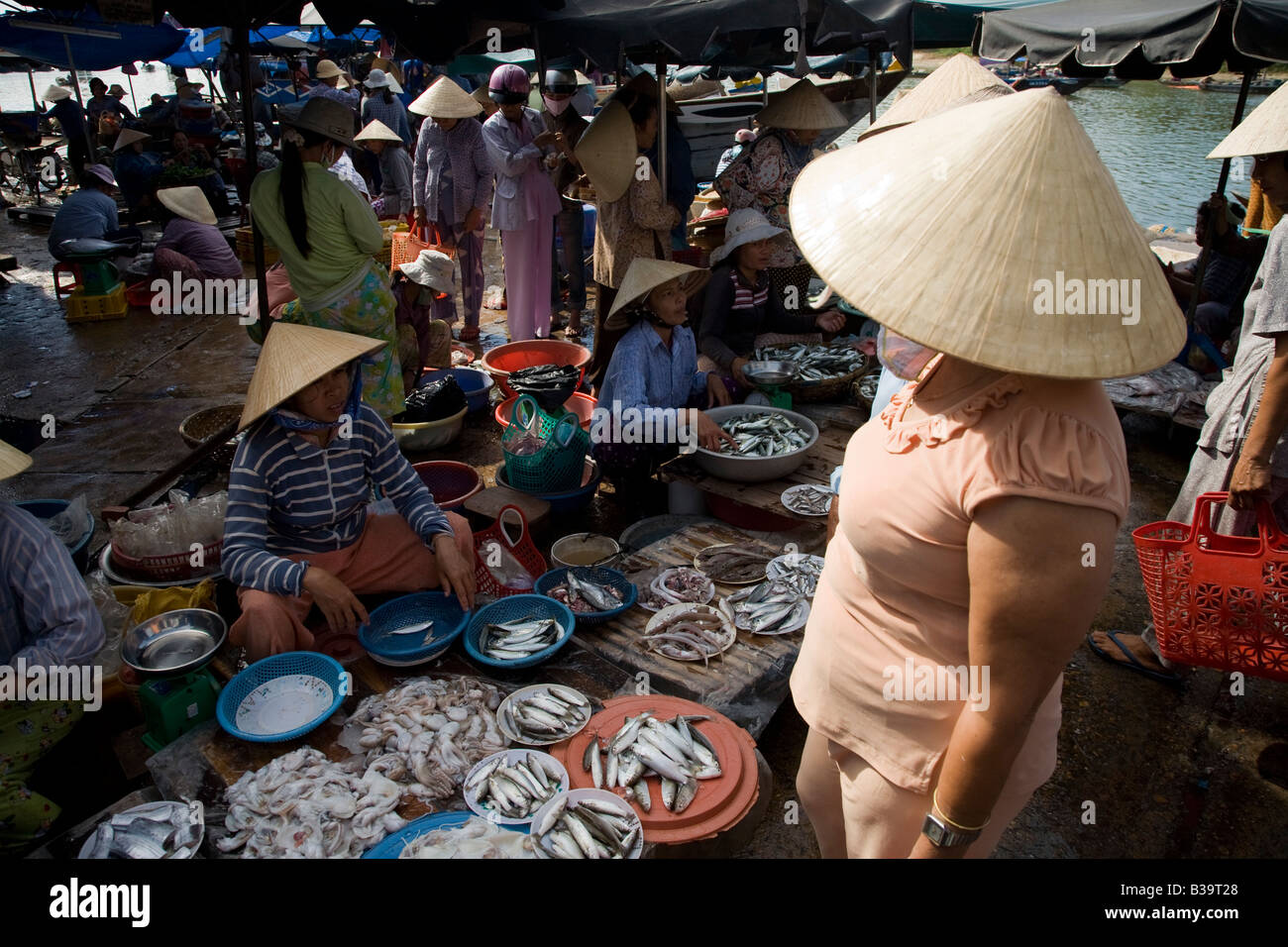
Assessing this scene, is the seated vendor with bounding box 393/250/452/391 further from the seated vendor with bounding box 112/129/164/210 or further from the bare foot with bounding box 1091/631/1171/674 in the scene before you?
the seated vendor with bounding box 112/129/164/210

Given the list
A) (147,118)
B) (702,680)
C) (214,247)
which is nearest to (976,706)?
(702,680)

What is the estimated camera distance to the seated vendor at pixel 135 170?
12.6 meters

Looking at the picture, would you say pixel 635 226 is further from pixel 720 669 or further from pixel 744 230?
pixel 720 669

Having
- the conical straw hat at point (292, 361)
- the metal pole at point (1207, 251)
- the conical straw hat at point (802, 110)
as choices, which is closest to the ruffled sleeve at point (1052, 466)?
the conical straw hat at point (292, 361)

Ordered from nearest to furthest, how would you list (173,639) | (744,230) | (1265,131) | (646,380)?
(173,639) → (1265,131) → (646,380) → (744,230)

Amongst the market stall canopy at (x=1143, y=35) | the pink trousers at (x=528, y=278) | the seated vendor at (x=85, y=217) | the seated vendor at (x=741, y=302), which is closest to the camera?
the market stall canopy at (x=1143, y=35)

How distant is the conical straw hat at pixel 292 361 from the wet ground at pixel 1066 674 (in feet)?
7.03

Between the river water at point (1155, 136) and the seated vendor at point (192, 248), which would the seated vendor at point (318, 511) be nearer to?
the seated vendor at point (192, 248)

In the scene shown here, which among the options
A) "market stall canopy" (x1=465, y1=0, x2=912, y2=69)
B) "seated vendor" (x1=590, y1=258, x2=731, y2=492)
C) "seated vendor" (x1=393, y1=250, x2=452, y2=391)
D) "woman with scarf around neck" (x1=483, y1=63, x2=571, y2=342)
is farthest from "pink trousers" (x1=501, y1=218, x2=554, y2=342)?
"seated vendor" (x1=590, y1=258, x2=731, y2=492)
